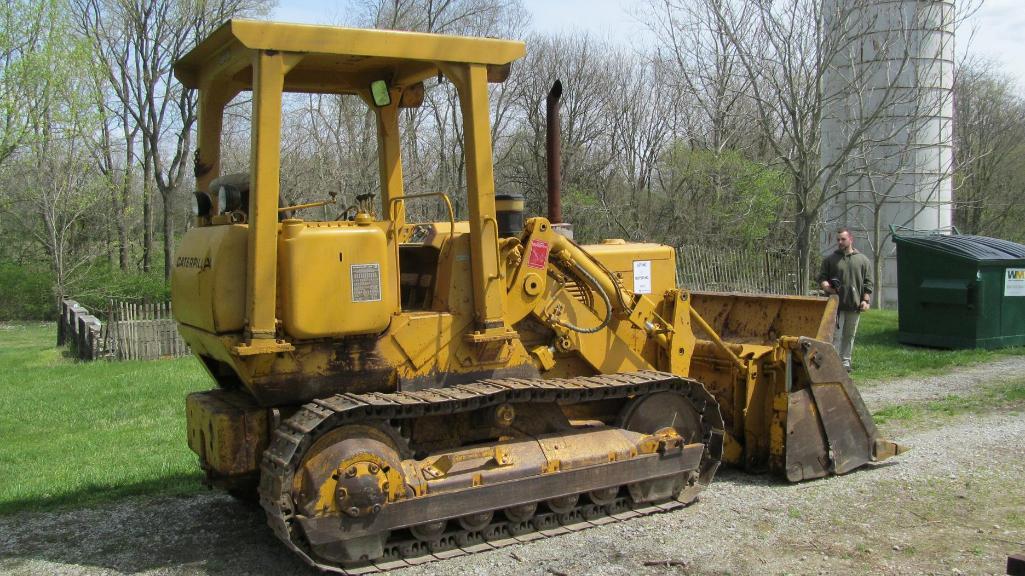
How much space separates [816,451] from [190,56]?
502 centimetres

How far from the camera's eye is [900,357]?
39.8 ft

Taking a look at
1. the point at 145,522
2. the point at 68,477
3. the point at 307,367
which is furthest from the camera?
the point at 68,477

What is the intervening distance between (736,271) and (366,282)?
41.7 ft

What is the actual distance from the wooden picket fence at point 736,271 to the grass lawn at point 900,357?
271cm

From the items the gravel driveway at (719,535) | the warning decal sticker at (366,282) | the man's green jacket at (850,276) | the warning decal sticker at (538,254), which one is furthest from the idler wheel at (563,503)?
the man's green jacket at (850,276)

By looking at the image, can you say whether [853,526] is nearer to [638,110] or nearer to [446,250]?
[446,250]

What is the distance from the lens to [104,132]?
31.7 metres

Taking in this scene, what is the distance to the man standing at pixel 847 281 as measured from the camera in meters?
10.6

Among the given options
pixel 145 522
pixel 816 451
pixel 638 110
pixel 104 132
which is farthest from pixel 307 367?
pixel 104 132

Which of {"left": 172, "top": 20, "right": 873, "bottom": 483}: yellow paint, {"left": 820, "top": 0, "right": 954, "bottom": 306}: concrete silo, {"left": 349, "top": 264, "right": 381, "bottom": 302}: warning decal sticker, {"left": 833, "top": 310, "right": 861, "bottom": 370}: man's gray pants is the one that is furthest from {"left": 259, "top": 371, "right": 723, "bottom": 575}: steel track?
{"left": 820, "top": 0, "right": 954, "bottom": 306}: concrete silo

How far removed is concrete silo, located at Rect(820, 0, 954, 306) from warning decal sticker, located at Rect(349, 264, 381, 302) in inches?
404

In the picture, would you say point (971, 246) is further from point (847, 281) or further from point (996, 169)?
point (996, 169)

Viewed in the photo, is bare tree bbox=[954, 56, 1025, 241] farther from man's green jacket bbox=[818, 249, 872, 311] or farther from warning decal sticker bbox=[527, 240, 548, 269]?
warning decal sticker bbox=[527, 240, 548, 269]

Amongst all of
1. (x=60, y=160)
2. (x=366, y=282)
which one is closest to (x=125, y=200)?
(x=60, y=160)
